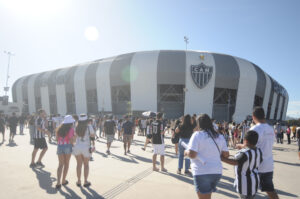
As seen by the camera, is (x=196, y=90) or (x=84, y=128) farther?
(x=196, y=90)

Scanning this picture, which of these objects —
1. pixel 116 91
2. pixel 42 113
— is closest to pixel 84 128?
pixel 42 113

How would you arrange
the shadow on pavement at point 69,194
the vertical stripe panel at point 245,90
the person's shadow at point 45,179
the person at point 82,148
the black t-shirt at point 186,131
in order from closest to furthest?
the shadow on pavement at point 69,194, the person's shadow at point 45,179, the person at point 82,148, the black t-shirt at point 186,131, the vertical stripe panel at point 245,90

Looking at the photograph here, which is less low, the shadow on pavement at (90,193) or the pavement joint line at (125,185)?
the shadow on pavement at (90,193)

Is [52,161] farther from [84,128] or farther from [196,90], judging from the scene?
[196,90]

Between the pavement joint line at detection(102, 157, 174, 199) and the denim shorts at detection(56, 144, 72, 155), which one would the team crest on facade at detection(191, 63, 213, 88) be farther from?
the denim shorts at detection(56, 144, 72, 155)

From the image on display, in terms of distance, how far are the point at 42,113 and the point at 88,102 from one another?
3491 centimetres

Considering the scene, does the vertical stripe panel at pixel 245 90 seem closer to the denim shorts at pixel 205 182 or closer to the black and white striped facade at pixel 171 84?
the black and white striped facade at pixel 171 84

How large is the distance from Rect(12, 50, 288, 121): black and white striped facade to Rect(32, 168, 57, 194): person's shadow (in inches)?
1105

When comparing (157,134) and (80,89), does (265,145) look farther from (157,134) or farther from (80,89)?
(80,89)

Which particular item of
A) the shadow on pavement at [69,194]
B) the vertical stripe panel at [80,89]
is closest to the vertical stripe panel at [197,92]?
the vertical stripe panel at [80,89]

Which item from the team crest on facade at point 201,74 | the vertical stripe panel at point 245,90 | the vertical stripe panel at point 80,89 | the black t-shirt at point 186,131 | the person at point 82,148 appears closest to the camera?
the person at point 82,148

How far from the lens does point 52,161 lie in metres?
6.89

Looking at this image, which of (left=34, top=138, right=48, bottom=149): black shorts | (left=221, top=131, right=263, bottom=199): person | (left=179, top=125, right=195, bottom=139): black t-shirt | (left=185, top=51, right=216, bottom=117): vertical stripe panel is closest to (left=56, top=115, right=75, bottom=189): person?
(left=34, top=138, right=48, bottom=149): black shorts

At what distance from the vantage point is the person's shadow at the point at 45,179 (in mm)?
4285
